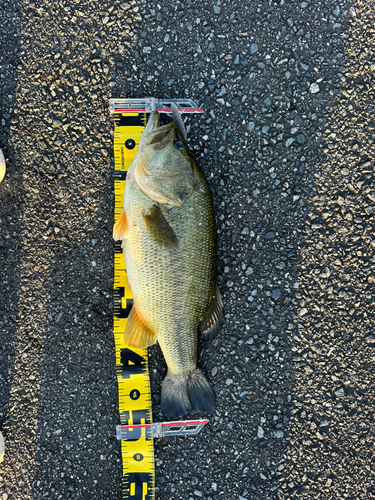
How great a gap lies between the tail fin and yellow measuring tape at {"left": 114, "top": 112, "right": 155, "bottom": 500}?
229 millimetres

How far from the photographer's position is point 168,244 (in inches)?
82.7

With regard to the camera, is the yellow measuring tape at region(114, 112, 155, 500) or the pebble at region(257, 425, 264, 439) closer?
the yellow measuring tape at region(114, 112, 155, 500)

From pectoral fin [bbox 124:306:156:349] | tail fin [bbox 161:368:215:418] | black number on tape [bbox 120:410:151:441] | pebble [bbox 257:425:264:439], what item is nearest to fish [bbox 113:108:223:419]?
pectoral fin [bbox 124:306:156:349]

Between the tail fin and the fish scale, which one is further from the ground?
the fish scale

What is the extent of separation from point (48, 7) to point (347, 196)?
278cm

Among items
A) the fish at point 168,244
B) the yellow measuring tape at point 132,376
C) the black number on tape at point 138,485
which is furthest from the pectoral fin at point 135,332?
the black number on tape at point 138,485

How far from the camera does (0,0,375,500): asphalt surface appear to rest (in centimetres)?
257

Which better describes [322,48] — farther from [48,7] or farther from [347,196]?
[48,7]

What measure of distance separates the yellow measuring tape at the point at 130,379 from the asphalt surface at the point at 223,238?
0.08 m

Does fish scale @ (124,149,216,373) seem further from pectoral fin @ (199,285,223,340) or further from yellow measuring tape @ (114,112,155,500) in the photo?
yellow measuring tape @ (114,112,155,500)

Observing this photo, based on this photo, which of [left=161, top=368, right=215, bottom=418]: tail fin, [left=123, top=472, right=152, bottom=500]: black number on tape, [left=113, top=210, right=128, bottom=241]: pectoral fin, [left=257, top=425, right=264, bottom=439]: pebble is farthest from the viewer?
[left=257, top=425, right=264, bottom=439]: pebble

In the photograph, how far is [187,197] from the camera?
2139 mm

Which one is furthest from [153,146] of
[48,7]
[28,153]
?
[48,7]

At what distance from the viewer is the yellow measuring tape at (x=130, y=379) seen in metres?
2.51
